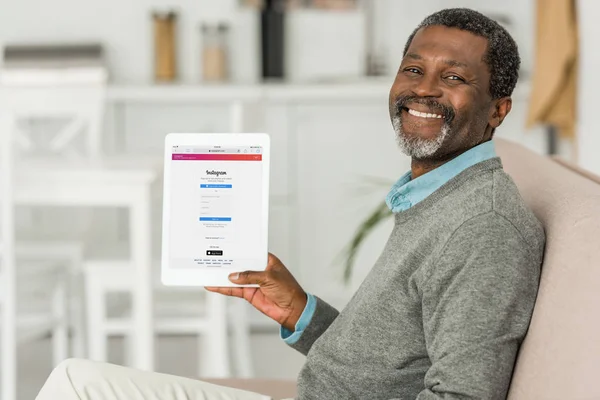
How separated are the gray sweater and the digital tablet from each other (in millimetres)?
183

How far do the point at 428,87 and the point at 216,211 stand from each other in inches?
14.4

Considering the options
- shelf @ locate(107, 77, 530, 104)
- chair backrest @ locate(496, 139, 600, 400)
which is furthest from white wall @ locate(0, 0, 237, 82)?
chair backrest @ locate(496, 139, 600, 400)

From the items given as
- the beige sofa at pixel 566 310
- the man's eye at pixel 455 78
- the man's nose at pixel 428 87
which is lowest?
the beige sofa at pixel 566 310

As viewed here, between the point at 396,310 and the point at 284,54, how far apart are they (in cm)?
328

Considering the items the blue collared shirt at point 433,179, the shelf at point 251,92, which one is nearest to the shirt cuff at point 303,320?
the blue collared shirt at point 433,179

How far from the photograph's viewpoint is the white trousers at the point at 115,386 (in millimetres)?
1488

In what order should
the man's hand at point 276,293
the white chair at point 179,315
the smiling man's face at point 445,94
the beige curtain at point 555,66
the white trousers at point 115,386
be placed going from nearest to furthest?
the smiling man's face at point 445,94
the white trousers at point 115,386
the man's hand at point 276,293
the white chair at point 179,315
the beige curtain at point 555,66

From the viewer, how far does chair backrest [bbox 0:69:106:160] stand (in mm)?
3369

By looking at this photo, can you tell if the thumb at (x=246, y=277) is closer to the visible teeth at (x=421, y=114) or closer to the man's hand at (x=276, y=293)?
the man's hand at (x=276, y=293)

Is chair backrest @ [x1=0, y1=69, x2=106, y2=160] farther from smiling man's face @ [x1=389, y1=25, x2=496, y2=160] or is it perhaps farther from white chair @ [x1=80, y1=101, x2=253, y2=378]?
smiling man's face @ [x1=389, y1=25, x2=496, y2=160]

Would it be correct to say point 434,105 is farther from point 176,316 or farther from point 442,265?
point 176,316

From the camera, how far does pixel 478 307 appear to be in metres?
1.14

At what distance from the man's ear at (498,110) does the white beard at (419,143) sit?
86mm

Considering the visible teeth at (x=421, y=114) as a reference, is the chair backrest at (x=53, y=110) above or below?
below
